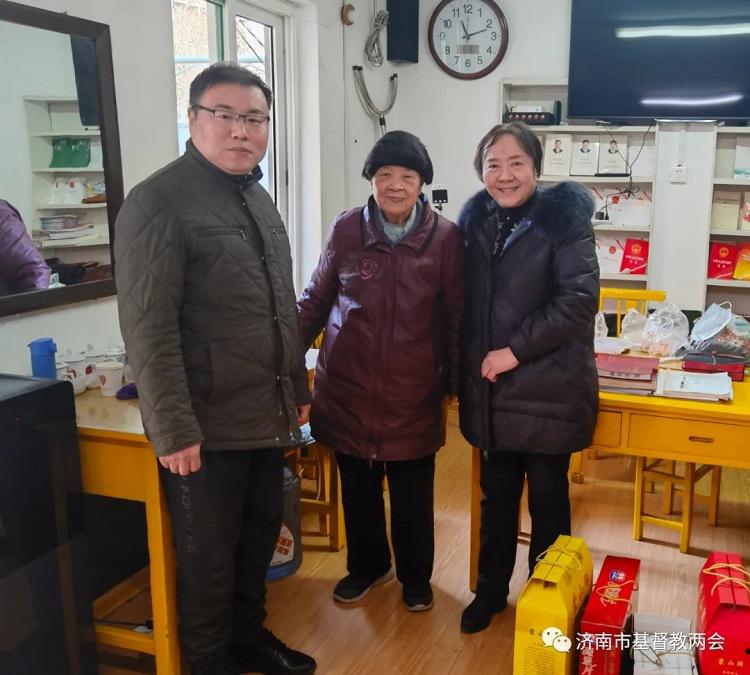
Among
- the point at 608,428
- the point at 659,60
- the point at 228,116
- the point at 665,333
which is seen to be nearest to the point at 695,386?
the point at 608,428

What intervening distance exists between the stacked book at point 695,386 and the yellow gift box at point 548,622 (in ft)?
2.12

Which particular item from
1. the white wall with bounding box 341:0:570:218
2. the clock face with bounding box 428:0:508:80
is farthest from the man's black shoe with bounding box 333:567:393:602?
the clock face with bounding box 428:0:508:80

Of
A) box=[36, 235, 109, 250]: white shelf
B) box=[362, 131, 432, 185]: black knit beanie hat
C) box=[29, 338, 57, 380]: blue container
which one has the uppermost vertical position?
box=[362, 131, 432, 185]: black knit beanie hat

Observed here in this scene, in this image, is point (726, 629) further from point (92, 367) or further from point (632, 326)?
point (92, 367)

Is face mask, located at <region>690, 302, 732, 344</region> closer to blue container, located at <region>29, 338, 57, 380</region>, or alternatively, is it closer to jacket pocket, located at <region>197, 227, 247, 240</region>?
jacket pocket, located at <region>197, 227, 247, 240</region>

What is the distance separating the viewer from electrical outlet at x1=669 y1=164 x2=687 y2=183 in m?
4.16

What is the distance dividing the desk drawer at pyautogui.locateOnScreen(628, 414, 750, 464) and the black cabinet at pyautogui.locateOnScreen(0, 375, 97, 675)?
58.8 inches

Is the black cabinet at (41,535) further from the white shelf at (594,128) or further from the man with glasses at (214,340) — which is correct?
the white shelf at (594,128)

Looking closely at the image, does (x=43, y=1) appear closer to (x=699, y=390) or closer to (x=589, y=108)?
(x=699, y=390)

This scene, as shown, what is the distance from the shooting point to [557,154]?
437 centimetres

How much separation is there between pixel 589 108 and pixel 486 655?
3070 mm

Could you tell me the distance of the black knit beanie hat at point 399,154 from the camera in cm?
208

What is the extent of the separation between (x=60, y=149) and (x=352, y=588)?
1535mm

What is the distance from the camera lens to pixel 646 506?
325cm
